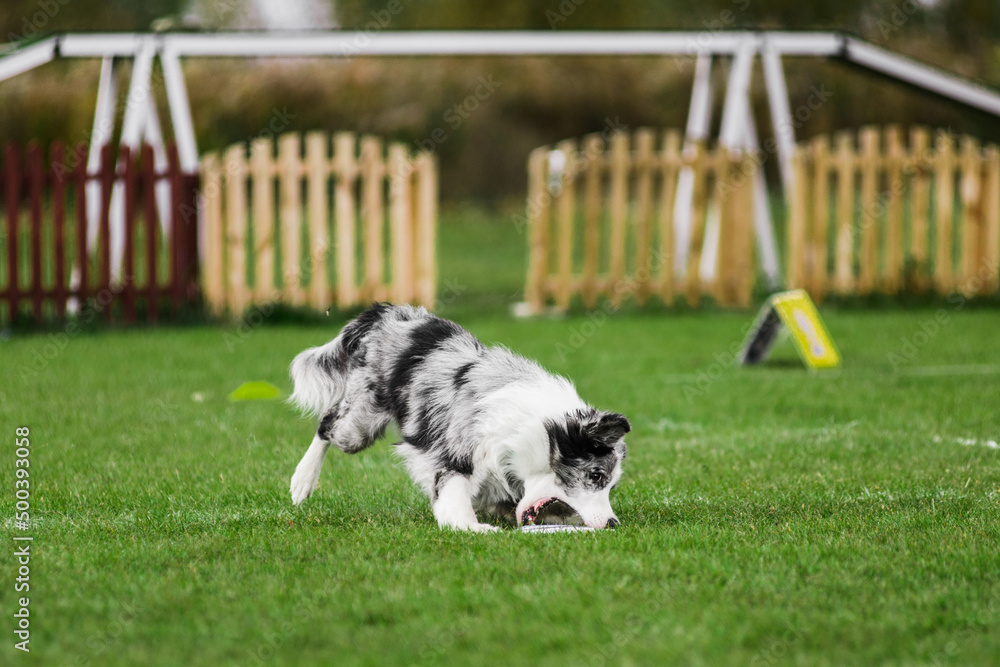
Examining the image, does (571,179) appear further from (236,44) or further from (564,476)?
(564,476)

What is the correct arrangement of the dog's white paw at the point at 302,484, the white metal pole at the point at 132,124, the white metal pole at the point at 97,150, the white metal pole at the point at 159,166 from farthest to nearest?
the white metal pole at the point at 159,166 → the white metal pole at the point at 132,124 → the white metal pole at the point at 97,150 → the dog's white paw at the point at 302,484

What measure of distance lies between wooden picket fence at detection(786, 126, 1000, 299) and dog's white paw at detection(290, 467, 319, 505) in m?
9.16

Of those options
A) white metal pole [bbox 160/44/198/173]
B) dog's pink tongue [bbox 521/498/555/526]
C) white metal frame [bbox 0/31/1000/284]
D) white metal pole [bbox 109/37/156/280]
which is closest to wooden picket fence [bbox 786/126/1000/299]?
white metal frame [bbox 0/31/1000/284]

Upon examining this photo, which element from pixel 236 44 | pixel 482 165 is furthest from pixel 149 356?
pixel 482 165

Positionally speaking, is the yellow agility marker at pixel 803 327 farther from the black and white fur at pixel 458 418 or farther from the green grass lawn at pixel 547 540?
the black and white fur at pixel 458 418

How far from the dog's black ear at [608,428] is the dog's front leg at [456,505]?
23.0 inches

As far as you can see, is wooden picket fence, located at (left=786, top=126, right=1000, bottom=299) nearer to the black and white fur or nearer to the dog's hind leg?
the black and white fur

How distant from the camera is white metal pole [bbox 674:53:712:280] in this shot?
13.1 meters

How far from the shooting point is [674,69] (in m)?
27.2

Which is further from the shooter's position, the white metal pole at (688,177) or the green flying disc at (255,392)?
the white metal pole at (688,177)

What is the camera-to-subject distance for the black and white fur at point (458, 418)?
14.2 feet

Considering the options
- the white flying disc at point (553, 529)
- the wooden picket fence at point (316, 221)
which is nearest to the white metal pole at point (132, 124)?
the wooden picket fence at point (316, 221)

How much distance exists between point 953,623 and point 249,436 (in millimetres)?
4271

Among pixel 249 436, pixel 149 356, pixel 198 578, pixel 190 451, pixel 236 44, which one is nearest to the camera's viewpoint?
pixel 198 578
